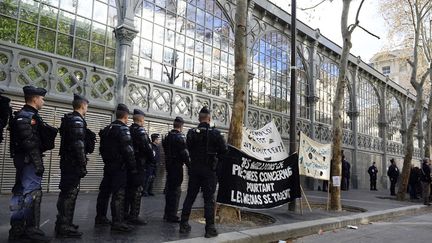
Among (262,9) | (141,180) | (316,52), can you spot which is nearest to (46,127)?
(141,180)

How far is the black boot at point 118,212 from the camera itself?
6.07 metres

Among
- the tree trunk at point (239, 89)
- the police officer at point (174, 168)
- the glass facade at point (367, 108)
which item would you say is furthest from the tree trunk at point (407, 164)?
the police officer at point (174, 168)

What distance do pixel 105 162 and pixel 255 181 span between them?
11.0 ft

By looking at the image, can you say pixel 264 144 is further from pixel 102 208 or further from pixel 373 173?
pixel 373 173

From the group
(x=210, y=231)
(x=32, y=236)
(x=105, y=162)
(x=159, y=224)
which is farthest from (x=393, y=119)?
(x=32, y=236)

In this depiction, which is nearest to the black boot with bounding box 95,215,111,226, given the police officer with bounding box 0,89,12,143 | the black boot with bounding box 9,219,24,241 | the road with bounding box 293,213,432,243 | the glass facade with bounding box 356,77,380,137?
the black boot with bounding box 9,219,24,241

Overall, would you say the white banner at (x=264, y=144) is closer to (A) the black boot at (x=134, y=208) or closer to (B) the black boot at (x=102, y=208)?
(A) the black boot at (x=134, y=208)

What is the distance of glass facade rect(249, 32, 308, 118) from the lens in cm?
1909

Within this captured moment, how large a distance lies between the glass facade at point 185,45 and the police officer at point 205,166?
7.69m

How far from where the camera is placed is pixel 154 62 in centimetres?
1406

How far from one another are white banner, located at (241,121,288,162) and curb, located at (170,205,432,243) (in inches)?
77.6

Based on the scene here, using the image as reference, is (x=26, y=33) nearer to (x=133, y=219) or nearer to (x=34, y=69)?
(x=34, y=69)

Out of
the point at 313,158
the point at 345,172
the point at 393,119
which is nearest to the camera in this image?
the point at 313,158

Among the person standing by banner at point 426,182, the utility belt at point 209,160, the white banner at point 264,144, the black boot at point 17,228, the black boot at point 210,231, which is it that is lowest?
the black boot at point 210,231
